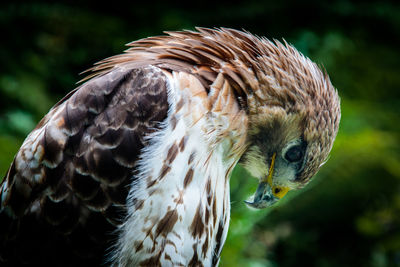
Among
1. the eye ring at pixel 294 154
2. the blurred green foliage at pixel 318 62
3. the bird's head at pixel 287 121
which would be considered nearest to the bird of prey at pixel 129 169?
the bird's head at pixel 287 121

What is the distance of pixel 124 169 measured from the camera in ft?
7.73

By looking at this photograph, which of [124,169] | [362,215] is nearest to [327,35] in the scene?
[362,215]

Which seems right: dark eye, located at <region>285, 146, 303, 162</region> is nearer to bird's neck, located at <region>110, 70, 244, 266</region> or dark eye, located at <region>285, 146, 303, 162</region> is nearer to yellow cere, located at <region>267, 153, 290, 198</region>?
yellow cere, located at <region>267, 153, 290, 198</region>

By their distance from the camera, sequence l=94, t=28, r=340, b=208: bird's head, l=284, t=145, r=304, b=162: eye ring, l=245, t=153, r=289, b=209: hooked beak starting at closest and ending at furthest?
l=94, t=28, r=340, b=208: bird's head
l=284, t=145, r=304, b=162: eye ring
l=245, t=153, r=289, b=209: hooked beak

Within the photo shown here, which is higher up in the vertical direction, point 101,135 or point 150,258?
point 101,135

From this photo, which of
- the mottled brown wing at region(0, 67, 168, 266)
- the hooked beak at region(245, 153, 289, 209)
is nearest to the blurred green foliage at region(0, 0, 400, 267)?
the hooked beak at region(245, 153, 289, 209)

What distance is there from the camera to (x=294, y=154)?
2885 millimetres

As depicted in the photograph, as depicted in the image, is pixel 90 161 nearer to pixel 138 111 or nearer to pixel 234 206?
pixel 138 111

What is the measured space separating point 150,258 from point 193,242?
0.78ft

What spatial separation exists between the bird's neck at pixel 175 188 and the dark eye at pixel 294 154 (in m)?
0.56

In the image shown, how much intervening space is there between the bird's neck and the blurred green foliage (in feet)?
7.21

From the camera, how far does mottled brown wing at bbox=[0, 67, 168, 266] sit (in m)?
2.33

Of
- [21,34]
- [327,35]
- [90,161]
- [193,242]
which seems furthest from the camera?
[327,35]

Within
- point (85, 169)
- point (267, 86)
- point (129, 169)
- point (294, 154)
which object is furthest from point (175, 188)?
point (294, 154)
